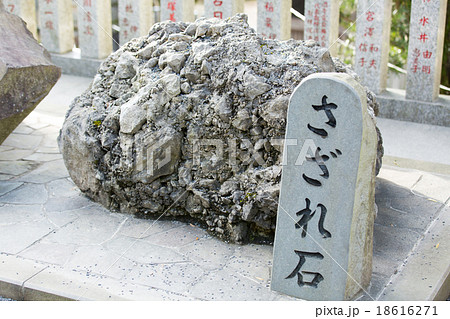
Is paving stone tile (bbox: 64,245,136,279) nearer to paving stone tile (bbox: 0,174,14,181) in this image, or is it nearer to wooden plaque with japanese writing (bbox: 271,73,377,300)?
wooden plaque with japanese writing (bbox: 271,73,377,300)

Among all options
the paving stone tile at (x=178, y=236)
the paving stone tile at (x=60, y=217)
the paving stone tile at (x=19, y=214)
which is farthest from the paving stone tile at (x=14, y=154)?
the paving stone tile at (x=178, y=236)

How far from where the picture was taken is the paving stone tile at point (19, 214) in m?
5.84

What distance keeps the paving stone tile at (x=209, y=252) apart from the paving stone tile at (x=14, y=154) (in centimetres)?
299

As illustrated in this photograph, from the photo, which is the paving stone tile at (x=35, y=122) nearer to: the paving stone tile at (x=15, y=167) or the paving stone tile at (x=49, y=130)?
the paving stone tile at (x=49, y=130)

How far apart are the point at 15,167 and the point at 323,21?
183 inches

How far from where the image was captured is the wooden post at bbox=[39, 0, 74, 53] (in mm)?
10469

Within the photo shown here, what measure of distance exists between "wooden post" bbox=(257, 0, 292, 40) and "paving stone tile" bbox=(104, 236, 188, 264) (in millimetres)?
4670

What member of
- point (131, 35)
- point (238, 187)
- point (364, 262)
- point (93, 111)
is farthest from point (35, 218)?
point (131, 35)

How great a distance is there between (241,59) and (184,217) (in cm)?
157

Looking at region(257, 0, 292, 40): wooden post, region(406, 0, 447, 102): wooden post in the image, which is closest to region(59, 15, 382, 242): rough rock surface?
region(406, 0, 447, 102): wooden post

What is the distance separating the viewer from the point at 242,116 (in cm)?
539

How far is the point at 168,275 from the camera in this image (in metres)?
4.94

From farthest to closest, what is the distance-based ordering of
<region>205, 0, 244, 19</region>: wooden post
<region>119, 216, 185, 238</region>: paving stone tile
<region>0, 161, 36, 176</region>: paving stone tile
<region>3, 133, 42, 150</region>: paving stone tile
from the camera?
<region>205, 0, 244, 19</region>: wooden post → <region>3, 133, 42, 150</region>: paving stone tile → <region>0, 161, 36, 176</region>: paving stone tile → <region>119, 216, 185, 238</region>: paving stone tile

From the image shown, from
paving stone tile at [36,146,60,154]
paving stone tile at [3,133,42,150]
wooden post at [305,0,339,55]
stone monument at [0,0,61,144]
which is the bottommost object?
paving stone tile at [36,146,60,154]
